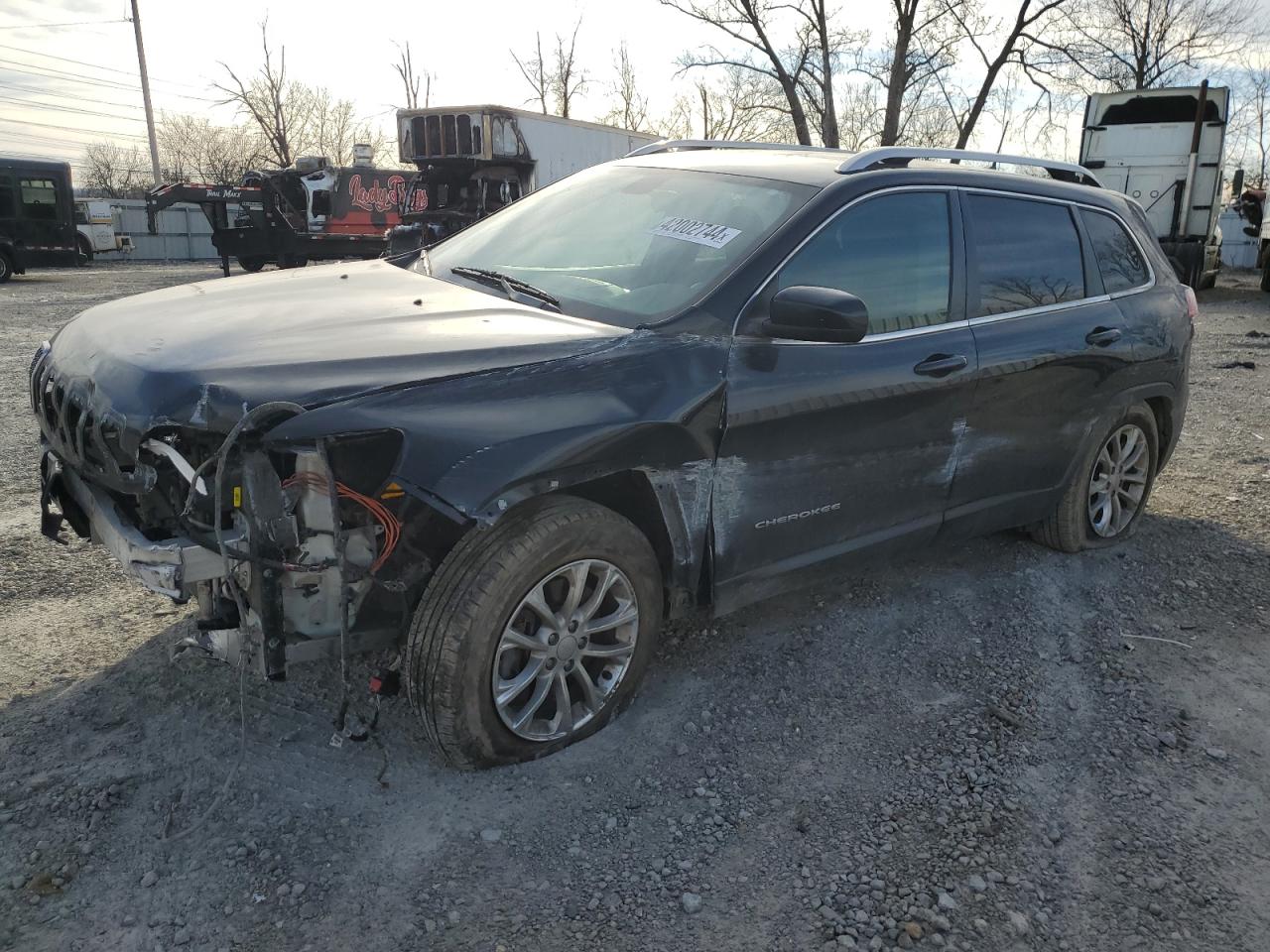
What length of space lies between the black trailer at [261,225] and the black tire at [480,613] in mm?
19353

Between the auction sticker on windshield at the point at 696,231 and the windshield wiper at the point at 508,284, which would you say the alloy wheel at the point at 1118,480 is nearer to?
the auction sticker on windshield at the point at 696,231

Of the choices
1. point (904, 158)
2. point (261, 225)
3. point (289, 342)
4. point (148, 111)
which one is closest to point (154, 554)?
point (289, 342)

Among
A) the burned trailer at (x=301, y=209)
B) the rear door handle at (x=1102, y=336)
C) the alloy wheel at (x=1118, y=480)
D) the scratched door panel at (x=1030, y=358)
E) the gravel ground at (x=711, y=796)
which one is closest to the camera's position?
the gravel ground at (x=711, y=796)

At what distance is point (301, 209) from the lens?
74.1 feet

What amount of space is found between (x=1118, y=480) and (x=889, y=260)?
2.15 m

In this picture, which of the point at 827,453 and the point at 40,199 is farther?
the point at 40,199

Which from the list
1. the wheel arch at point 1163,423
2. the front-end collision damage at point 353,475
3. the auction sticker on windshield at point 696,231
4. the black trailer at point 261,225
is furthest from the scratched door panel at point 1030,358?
the black trailer at point 261,225

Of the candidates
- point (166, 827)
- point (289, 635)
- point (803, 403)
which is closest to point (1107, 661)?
point (803, 403)

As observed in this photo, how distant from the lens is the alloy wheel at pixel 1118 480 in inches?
186

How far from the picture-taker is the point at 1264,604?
171 inches

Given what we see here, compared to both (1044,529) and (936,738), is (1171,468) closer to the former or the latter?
(1044,529)

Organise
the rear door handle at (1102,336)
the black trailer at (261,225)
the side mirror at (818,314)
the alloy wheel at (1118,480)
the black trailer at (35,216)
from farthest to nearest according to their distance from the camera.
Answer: the black trailer at (35,216) < the black trailer at (261,225) < the alloy wheel at (1118,480) < the rear door handle at (1102,336) < the side mirror at (818,314)

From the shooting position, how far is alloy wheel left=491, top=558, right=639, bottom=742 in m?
2.81

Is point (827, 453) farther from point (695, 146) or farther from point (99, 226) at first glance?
point (99, 226)
